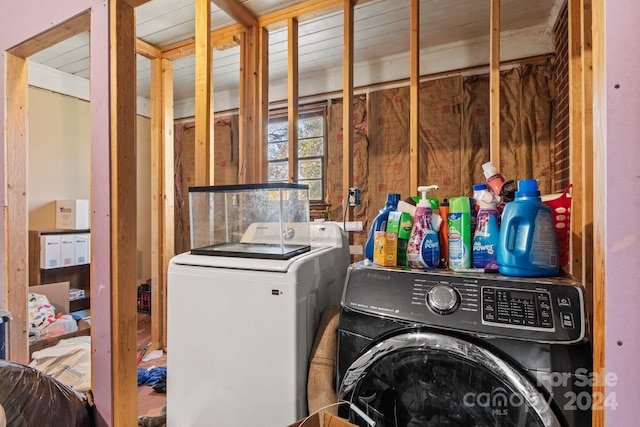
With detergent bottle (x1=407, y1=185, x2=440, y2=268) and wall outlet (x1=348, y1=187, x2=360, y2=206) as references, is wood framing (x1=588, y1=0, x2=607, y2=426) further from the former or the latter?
wall outlet (x1=348, y1=187, x2=360, y2=206)

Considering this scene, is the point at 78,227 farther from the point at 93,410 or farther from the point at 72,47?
the point at 93,410

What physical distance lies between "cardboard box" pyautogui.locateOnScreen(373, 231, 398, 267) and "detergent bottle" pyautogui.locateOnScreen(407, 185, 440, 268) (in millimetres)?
50

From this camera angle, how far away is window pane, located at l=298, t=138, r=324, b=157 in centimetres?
358

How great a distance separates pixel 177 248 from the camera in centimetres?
428

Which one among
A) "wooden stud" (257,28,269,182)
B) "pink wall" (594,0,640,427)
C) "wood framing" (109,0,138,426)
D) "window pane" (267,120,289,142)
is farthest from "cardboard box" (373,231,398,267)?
"window pane" (267,120,289,142)

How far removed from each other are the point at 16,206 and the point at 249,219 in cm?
146

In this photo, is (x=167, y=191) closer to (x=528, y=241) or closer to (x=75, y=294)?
(x=75, y=294)

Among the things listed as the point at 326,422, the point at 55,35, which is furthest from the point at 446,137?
the point at 55,35

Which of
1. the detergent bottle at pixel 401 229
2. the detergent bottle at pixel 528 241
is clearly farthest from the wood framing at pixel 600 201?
the detergent bottle at pixel 401 229

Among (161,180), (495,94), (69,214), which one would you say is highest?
(495,94)

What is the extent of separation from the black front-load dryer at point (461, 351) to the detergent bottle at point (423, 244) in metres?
0.10

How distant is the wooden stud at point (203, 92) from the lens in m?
1.83

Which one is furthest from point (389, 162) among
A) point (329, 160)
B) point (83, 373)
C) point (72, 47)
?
point (72, 47)

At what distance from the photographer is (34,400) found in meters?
1.18
